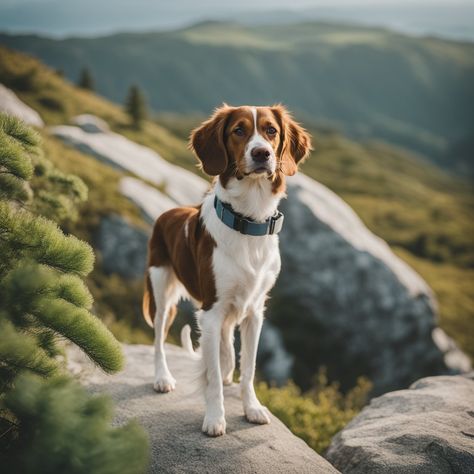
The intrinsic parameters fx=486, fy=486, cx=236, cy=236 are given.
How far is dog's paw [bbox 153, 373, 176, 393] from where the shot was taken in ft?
18.5

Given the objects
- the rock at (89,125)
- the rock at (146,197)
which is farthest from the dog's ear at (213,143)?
the rock at (89,125)

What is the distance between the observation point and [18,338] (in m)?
2.62

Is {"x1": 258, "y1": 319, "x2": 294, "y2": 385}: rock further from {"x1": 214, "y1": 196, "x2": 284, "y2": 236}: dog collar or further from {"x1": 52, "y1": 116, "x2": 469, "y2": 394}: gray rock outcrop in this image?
{"x1": 214, "y1": 196, "x2": 284, "y2": 236}: dog collar

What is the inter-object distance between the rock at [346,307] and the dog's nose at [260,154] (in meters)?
9.93

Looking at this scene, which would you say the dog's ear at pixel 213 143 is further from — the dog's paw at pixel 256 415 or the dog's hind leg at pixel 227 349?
the dog's paw at pixel 256 415

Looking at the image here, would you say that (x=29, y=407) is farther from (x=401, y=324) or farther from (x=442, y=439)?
(x=401, y=324)

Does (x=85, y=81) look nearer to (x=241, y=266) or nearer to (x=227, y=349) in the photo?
(x=227, y=349)

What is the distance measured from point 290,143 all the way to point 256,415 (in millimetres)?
2984

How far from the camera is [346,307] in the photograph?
48.0ft

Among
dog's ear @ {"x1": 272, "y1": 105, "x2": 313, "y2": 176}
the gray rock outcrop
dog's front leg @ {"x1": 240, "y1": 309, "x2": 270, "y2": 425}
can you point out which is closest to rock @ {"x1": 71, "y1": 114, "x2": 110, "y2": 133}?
the gray rock outcrop

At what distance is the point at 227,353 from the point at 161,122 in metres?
68.1

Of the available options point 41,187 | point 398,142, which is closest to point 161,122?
point 41,187

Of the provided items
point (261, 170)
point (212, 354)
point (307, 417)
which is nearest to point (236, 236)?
point (261, 170)

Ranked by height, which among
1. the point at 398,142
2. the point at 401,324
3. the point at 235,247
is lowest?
the point at 398,142
